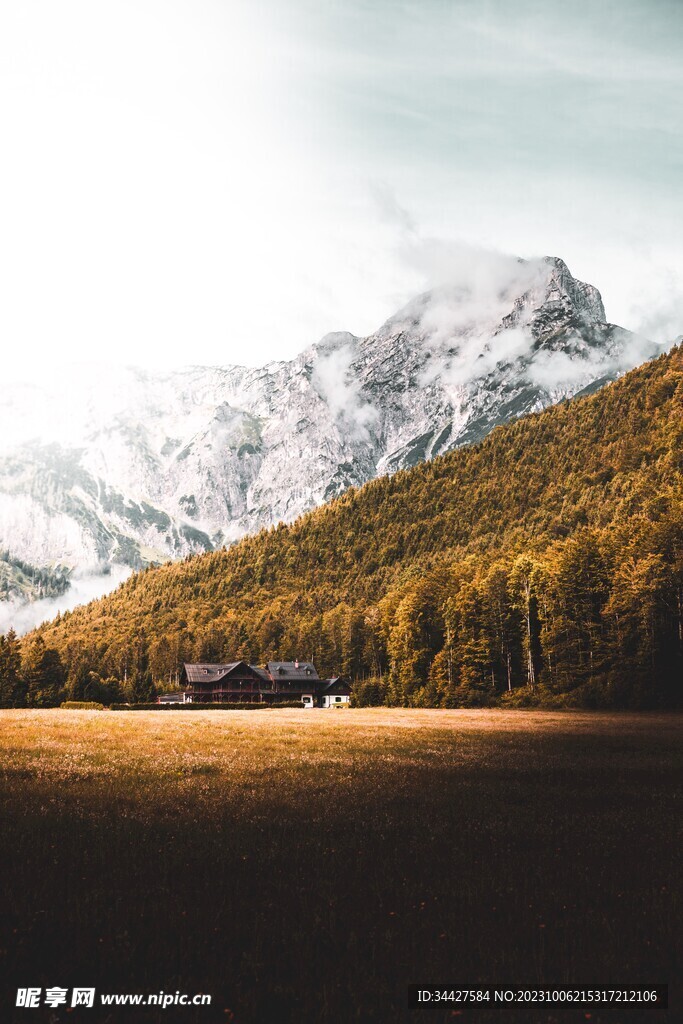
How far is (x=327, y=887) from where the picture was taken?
11.8 metres

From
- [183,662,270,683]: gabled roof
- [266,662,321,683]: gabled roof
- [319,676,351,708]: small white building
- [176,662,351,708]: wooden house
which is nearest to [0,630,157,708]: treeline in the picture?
[183,662,270,683]: gabled roof

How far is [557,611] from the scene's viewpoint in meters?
94.5

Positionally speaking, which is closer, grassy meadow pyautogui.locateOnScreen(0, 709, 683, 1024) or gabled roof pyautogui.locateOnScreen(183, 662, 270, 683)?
grassy meadow pyautogui.locateOnScreen(0, 709, 683, 1024)

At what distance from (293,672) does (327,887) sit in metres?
169

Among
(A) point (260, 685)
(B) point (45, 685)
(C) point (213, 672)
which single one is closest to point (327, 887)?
(B) point (45, 685)

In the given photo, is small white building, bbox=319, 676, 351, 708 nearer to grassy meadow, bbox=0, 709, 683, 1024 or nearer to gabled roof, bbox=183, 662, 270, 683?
gabled roof, bbox=183, 662, 270, 683

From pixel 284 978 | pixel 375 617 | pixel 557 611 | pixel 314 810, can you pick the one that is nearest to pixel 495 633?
pixel 557 611

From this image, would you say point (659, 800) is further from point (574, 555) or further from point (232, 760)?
point (574, 555)

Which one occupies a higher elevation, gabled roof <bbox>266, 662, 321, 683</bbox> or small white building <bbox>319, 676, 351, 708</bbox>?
gabled roof <bbox>266, 662, 321, 683</bbox>

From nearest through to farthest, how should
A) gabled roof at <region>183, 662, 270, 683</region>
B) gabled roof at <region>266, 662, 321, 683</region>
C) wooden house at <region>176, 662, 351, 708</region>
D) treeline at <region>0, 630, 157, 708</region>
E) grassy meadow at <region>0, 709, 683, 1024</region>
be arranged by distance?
grassy meadow at <region>0, 709, 683, 1024</region>, treeline at <region>0, 630, 157, 708</region>, wooden house at <region>176, 662, 351, 708</region>, gabled roof at <region>183, 662, 270, 683</region>, gabled roof at <region>266, 662, 321, 683</region>

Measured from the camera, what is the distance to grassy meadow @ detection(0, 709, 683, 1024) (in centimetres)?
855

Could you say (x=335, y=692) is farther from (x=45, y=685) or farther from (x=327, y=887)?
(x=327, y=887)

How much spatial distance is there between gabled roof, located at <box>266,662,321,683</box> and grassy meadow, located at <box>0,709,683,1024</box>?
153 m

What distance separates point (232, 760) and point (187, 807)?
33.0 ft
